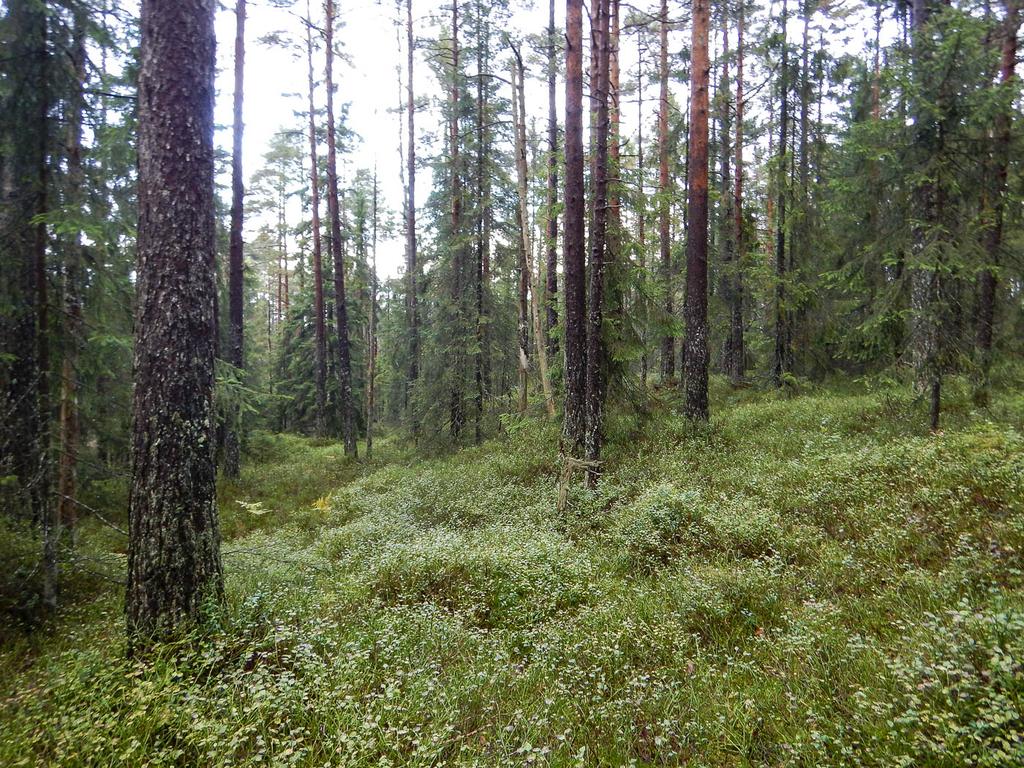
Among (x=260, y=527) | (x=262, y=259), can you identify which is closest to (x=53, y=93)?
(x=260, y=527)

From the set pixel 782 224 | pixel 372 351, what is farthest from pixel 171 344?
pixel 782 224

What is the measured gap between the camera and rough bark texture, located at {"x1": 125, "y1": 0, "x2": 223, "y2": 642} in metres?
4.39

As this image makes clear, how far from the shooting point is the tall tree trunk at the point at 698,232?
11.8 m

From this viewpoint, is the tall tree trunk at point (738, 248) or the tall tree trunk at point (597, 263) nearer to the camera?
the tall tree trunk at point (597, 263)

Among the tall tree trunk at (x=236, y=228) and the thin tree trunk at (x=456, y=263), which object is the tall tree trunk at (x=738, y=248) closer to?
the thin tree trunk at (x=456, y=263)

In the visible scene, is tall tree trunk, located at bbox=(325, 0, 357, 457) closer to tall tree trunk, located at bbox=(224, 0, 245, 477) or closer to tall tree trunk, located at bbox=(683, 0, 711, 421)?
tall tree trunk, located at bbox=(224, 0, 245, 477)

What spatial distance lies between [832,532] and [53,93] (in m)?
11.8

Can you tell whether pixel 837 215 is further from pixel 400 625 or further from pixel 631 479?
pixel 400 625

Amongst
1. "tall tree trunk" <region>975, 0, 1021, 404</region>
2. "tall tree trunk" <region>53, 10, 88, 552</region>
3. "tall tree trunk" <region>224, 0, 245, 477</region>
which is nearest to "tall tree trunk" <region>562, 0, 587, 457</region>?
"tall tree trunk" <region>975, 0, 1021, 404</region>

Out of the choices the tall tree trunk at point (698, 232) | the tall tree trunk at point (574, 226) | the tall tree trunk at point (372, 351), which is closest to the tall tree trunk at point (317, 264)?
the tall tree trunk at point (372, 351)

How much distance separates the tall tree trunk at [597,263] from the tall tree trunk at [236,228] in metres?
10.3

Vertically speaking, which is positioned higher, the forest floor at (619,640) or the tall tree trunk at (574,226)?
the tall tree trunk at (574,226)

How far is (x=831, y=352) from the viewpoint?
59.8 feet

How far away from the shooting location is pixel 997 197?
10852 millimetres
